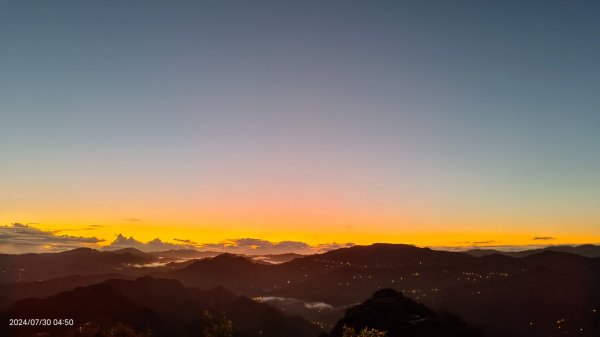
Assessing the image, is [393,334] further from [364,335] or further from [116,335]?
[116,335]

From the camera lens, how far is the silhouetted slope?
157875 mm

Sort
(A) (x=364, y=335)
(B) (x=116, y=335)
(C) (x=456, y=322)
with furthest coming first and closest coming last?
1. (B) (x=116, y=335)
2. (C) (x=456, y=322)
3. (A) (x=364, y=335)

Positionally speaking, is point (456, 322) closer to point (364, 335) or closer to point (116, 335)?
point (364, 335)

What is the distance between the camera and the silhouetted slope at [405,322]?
158m

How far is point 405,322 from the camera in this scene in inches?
6988

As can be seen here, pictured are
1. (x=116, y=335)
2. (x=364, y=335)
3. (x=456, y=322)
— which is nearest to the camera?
(x=364, y=335)

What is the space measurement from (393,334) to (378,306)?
26552 mm

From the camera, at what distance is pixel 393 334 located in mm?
170750

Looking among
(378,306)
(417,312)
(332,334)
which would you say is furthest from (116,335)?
(417,312)

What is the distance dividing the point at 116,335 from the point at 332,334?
328 feet

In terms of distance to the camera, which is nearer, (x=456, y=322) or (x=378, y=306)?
(x=456, y=322)

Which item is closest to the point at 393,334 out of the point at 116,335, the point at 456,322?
the point at 456,322

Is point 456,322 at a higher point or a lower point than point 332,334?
higher

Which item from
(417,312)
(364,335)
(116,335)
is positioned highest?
(364,335)
